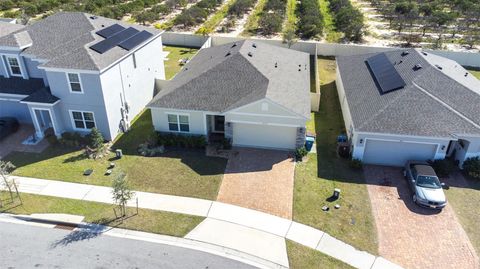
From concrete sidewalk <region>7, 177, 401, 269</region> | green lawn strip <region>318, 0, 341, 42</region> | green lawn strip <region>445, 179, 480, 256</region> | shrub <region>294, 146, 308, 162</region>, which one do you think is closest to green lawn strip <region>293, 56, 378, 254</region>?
shrub <region>294, 146, 308, 162</region>

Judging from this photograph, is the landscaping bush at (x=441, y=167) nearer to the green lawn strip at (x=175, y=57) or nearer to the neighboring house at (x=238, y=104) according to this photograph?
the neighboring house at (x=238, y=104)

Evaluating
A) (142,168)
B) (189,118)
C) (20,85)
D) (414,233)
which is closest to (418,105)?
(414,233)

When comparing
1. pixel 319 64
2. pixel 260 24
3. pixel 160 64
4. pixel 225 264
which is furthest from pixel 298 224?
pixel 260 24

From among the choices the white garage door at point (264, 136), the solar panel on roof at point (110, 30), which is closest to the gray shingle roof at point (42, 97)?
the solar panel on roof at point (110, 30)

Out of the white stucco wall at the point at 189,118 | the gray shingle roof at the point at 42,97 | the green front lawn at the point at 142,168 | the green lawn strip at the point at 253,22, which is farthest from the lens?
the green lawn strip at the point at 253,22

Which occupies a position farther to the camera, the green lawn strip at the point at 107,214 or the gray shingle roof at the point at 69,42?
the gray shingle roof at the point at 69,42

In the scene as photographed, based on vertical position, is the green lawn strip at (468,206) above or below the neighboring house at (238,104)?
below

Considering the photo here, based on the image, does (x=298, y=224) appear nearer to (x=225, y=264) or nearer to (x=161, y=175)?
(x=225, y=264)
